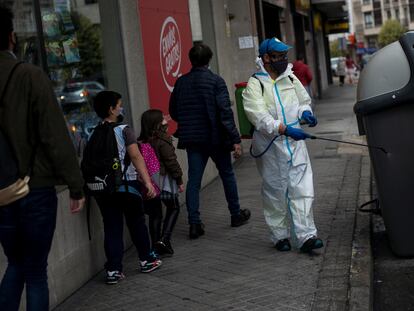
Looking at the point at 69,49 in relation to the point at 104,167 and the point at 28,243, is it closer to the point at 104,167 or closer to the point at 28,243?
the point at 104,167

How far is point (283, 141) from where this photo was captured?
5957 millimetres

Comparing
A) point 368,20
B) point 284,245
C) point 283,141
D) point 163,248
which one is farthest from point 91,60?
point 368,20

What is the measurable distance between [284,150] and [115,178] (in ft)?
4.72

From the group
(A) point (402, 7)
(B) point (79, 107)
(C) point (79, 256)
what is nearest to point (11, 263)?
(C) point (79, 256)

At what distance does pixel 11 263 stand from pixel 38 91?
909 millimetres

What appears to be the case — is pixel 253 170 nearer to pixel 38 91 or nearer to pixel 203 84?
pixel 203 84


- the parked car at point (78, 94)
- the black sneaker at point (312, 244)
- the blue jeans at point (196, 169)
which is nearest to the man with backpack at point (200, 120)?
the blue jeans at point (196, 169)

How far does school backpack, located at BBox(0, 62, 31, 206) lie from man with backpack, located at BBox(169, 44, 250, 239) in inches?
132

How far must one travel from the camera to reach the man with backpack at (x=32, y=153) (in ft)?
11.7

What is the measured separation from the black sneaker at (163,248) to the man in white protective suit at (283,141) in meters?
0.96

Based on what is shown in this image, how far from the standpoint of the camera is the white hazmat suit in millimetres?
5938

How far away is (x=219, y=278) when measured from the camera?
5.54 meters

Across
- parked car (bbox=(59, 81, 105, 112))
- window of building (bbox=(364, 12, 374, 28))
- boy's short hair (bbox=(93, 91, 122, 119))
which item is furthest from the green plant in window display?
window of building (bbox=(364, 12, 374, 28))

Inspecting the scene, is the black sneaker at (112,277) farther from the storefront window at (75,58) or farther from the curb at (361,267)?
the curb at (361,267)
